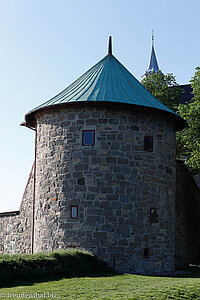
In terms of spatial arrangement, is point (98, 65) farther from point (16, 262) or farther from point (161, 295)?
point (161, 295)

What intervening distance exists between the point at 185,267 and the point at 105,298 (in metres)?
10.6

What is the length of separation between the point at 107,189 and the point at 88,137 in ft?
6.01

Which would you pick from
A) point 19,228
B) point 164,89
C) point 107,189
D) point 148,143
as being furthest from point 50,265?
point 164,89

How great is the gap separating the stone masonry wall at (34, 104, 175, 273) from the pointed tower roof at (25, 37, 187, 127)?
35 centimetres

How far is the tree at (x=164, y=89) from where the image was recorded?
27203mm

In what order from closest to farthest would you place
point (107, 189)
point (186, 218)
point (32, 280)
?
point (32, 280) < point (107, 189) < point (186, 218)

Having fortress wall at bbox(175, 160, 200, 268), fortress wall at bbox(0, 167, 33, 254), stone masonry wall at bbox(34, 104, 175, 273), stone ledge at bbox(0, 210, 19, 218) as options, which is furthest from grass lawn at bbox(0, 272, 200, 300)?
stone ledge at bbox(0, 210, 19, 218)

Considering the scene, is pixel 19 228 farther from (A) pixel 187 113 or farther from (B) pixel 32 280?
(A) pixel 187 113

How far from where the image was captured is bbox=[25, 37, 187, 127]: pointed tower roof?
50.6 feet

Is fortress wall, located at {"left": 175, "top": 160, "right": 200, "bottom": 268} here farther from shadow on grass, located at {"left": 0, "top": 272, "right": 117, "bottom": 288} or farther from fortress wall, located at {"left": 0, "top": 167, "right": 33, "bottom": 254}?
shadow on grass, located at {"left": 0, "top": 272, "right": 117, "bottom": 288}

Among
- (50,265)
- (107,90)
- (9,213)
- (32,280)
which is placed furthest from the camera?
(9,213)

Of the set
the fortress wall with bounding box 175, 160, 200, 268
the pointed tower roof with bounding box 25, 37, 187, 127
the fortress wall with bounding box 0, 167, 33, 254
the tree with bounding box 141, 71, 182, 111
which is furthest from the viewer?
the tree with bounding box 141, 71, 182, 111

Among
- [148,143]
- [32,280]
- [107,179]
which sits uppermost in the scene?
[148,143]

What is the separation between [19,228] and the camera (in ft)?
63.0
